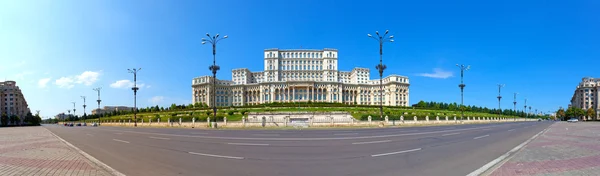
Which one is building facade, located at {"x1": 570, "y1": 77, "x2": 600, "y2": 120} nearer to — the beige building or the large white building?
the large white building

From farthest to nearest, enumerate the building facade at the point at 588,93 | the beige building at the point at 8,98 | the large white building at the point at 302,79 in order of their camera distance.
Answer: the large white building at the point at 302,79 → the building facade at the point at 588,93 → the beige building at the point at 8,98

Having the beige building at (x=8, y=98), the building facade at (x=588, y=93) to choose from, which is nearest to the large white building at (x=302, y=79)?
the beige building at (x=8, y=98)

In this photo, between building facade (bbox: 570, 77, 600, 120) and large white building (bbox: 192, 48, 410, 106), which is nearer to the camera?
building facade (bbox: 570, 77, 600, 120)

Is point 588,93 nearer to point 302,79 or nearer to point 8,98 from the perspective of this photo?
point 302,79

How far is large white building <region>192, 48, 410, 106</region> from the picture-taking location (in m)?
145

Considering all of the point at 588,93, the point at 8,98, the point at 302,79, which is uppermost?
the point at 302,79

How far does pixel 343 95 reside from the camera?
151375mm

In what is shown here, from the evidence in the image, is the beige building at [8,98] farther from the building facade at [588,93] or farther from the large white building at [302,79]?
the building facade at [588,93]

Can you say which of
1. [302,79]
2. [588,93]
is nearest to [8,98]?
[302,79]

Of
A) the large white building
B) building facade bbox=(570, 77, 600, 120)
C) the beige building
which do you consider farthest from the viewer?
the large white building

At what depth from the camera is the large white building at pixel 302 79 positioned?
145375 mm

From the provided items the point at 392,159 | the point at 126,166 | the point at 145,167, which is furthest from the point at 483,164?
the point at 126,166

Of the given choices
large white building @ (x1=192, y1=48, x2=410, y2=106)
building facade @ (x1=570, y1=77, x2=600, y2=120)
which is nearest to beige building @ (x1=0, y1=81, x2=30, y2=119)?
large white building @ (x1=192, y1=48, x2=410, y2=106)

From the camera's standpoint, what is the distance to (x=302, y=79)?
512 ft
